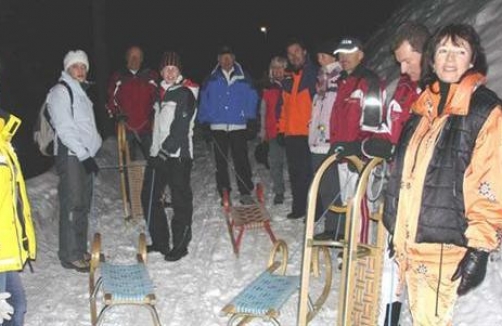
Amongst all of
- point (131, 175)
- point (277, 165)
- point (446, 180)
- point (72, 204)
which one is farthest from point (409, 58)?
point (131, 175)

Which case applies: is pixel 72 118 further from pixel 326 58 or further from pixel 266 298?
pixel 266 298

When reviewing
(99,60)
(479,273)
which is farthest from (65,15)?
(479,273)

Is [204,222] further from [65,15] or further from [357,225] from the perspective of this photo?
[65,15]

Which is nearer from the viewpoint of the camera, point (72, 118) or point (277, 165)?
point (72, 118)

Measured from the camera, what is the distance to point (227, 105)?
8352 millimetres

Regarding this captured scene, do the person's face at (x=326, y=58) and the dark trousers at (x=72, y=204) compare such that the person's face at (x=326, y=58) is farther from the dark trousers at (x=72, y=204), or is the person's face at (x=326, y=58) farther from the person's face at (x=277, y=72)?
the dark trousers at (x=72, y=204)

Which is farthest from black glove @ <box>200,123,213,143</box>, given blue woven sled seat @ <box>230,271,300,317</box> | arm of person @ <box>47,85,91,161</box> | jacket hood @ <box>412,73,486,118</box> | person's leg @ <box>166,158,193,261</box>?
jacket hood @ <box>412,73,486,118</box>

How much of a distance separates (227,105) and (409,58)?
4.28 metres

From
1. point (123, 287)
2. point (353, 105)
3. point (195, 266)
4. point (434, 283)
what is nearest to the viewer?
point (434, 283)

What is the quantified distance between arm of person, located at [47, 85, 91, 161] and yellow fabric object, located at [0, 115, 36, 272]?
73.5 inches

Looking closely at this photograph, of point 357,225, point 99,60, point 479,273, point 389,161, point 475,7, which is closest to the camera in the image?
point 479,273

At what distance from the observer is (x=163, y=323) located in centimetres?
527

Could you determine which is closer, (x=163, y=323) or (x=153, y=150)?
(x=163, y=323)

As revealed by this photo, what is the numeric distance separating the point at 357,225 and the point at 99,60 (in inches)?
434
